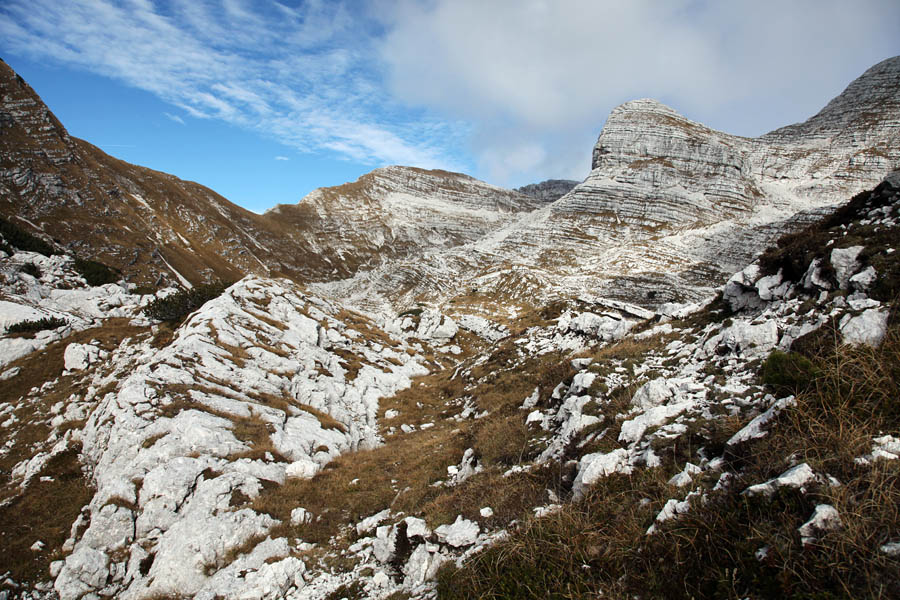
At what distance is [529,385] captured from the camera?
63.9 ft

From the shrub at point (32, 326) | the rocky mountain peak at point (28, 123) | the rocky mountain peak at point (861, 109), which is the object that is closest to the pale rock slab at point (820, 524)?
the shrub at point (32, 326)

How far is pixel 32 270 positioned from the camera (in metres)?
48.9

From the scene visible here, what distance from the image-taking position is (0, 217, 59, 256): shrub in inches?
2077

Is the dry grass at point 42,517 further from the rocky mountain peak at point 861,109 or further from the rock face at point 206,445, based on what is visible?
the rocky mountain peak at point 861,109

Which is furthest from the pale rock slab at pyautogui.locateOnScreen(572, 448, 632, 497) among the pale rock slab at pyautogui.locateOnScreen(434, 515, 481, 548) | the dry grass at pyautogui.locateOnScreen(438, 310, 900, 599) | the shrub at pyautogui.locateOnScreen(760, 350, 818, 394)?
the shrub at pyautogui.locateOnScreen(760, 350, 818, 394)

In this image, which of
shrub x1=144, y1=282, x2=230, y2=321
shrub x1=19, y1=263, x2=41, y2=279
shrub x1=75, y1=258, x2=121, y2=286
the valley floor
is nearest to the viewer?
the valley floor

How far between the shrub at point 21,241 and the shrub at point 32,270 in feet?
23.7

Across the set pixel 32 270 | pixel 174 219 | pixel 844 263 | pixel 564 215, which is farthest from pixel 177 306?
pixel 174 219

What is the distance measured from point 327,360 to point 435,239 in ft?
511

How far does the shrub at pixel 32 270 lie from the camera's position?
158ft

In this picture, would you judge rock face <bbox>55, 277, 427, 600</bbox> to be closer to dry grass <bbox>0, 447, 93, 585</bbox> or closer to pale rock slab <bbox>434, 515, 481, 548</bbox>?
dry grass <bbox>0, 447, 93, 585</bbox>

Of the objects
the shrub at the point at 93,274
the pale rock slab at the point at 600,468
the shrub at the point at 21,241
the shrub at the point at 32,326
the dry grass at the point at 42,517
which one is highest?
the shrub at the point at 21,241

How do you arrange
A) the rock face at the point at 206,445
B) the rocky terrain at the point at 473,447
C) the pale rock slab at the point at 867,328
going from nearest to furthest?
the rocky terrain at the point at 473,447
the pale rock slab at the point at 867,328
the rock face at the point at 206,445

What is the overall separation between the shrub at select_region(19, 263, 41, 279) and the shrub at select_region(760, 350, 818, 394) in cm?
7444
